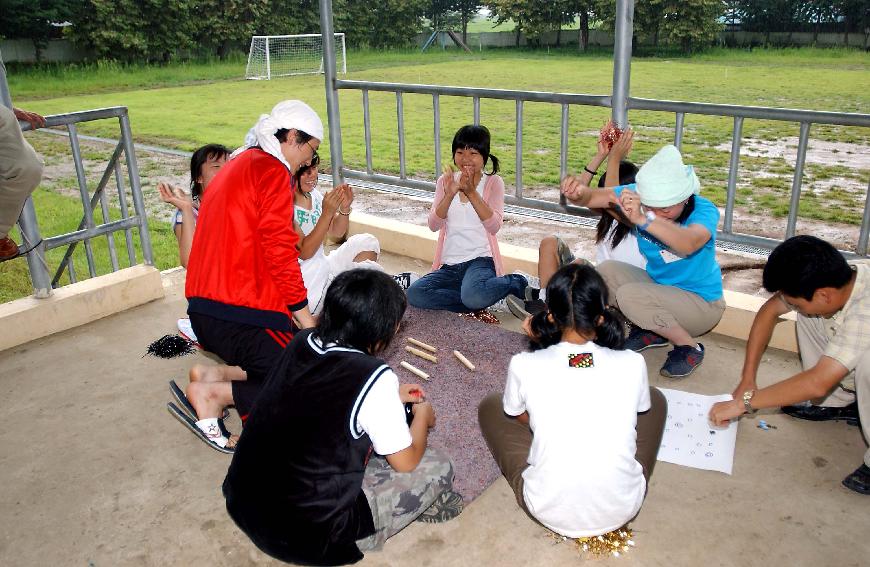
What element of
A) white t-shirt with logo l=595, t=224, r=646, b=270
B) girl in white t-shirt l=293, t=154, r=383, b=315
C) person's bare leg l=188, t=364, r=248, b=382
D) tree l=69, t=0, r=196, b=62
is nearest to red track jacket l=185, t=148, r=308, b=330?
person's bare leg l=188, t=364, r=248, b=382

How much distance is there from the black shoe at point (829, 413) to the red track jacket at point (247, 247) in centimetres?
227

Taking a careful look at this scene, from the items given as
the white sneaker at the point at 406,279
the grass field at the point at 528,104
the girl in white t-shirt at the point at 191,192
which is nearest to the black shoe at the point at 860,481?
the white sneaker at the point at 406,279

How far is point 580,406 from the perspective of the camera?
2.28 metres

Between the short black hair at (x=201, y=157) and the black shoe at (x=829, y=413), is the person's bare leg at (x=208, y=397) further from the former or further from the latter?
the black shoe at (x=829, y=413)

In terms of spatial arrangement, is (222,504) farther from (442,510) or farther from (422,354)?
(422,354)

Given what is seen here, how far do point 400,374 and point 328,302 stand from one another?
165 centimetres

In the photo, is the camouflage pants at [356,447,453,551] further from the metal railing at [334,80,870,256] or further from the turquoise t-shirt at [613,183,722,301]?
the metal railing at [334,80,870,256]

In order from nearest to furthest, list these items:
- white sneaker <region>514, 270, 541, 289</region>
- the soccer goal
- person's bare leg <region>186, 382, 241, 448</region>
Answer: person's bare leg <region>186, 382, 241, 448</region>
white sneaker <region>514, 270, 541, 289</region>
the soccer goal

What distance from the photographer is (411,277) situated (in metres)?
4.96

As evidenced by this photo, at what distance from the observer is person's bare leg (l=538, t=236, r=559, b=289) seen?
432cm

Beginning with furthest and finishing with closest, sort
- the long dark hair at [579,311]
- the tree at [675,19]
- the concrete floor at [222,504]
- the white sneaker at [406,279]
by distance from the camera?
the tree at [675,19]
the white sneaker at [406,279]
the concrete floor at [222,504]
the long dark hair at [579,311]

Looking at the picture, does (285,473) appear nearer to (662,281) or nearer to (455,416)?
(455,416)

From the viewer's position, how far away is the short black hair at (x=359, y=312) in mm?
2260

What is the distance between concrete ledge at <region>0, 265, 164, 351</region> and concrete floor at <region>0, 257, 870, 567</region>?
2.09 feet
